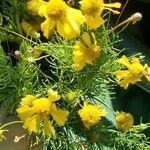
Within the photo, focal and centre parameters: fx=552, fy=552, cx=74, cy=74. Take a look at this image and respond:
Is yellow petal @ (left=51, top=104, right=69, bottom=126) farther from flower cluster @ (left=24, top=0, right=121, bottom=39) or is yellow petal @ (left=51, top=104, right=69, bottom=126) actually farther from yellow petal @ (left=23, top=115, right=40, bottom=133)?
flower cluster @ (left=24, top=0, right=121, bottom=39)

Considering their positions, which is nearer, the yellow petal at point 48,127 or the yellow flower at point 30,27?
the yellow petal at point 48,127


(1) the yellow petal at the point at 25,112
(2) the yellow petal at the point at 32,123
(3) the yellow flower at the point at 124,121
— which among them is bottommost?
(3) the yellow flower at the point at 124,121

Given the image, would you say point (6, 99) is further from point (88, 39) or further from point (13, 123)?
point (88, 39)

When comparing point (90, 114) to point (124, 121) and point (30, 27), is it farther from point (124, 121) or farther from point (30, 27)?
point (30, 27)

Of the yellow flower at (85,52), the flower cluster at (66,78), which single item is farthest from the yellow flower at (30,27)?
the yellow flower at (85,52)

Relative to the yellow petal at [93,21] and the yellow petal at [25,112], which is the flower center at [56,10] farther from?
the yellow petal at [25,112]

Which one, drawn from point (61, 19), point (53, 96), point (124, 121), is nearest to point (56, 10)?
point (61, 19)

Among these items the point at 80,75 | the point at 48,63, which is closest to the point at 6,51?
the point at 48,63
